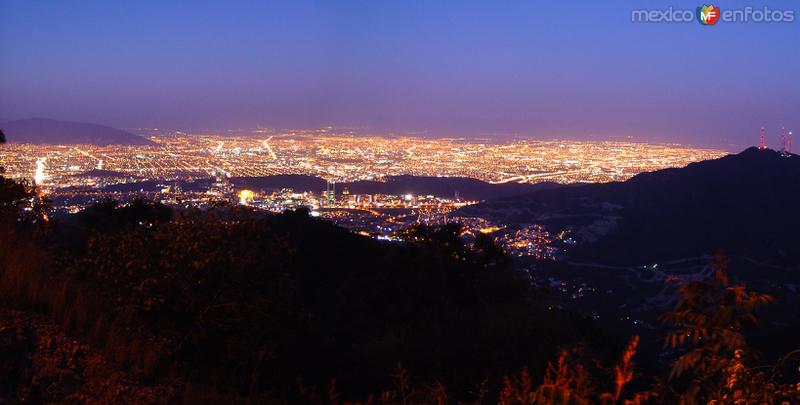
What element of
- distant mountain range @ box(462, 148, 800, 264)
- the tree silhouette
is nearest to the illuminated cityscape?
distant mountain range @ box(462, 148, 800, 264)

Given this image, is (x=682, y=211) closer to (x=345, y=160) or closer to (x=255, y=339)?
(x=255, y=339)

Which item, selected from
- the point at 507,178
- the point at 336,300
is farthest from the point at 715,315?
the point at 507,178

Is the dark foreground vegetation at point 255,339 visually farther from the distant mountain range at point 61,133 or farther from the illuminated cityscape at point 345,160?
the distant mountain range at point 61,133

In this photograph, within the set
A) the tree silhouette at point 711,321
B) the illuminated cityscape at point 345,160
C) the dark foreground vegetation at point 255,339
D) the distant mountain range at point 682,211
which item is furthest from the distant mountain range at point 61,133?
the tree silhouette at point 711,321

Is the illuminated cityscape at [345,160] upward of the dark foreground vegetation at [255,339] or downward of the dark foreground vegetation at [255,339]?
upward

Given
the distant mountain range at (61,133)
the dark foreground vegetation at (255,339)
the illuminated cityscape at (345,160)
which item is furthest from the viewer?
the distant mountain range at (61,133)

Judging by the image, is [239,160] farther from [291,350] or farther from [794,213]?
[291,350]

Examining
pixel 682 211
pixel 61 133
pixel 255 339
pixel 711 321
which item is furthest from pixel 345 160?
pixel 711 321
